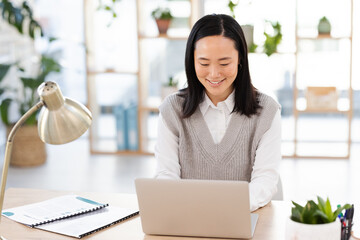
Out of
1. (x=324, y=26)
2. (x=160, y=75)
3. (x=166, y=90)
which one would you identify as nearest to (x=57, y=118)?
(x=166, y=90)

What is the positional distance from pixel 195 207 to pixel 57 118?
1.69 ft

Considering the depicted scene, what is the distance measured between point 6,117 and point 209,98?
3028 millimetres

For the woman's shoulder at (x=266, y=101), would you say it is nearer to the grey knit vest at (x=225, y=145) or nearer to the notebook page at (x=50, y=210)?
the grey knit vest at (x=225, y=145)

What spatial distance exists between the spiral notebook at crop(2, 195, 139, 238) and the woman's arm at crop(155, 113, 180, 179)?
1.24 ft

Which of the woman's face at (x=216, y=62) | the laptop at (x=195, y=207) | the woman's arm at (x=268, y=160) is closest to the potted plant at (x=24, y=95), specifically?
the woman's face at (x=216, y=62)

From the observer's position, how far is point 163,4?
550 cm

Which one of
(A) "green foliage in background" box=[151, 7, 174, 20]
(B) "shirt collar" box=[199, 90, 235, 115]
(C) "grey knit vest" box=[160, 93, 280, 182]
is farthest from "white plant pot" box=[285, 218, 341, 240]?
(A) "green foliage in background" box=[151, 7, 174, 20]

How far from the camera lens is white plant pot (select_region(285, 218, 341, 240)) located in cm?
161

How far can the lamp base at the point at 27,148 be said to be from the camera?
5.15m

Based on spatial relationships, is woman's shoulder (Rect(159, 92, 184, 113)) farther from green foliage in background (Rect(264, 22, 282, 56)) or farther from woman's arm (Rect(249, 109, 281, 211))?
green foliage in background (Rect(264, 22, 282, 56))

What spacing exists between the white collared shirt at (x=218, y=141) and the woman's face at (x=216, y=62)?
0.15m

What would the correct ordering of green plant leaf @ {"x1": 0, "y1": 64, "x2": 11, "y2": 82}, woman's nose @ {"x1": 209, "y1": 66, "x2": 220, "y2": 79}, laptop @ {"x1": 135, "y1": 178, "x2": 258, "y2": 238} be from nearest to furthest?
1. laptop @ {"x1": 135, "y1": 178, "x2": 258, "y2": 238}
2. woman's nose @ {"x1": 209, "y1": 66, "x2": 220, "y2": 79}
3. green plant leaf @ {"x1": 0, "y1": 64, "x2": 11, "y2": 82}

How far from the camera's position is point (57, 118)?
5.18ft

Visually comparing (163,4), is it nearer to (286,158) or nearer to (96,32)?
(96,32)
